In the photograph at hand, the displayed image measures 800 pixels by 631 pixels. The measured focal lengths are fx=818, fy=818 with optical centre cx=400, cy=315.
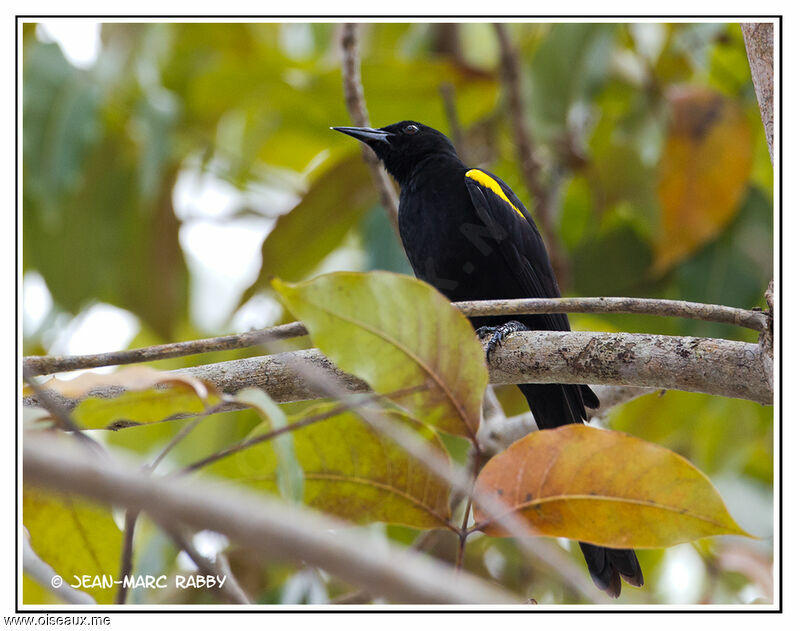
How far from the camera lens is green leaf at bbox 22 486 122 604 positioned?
1.45 m

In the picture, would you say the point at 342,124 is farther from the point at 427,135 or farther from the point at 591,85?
the point at 591,85

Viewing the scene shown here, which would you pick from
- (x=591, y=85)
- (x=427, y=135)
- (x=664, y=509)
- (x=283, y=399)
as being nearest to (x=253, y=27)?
(x=427, y=135)

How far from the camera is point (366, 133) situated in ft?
9.54

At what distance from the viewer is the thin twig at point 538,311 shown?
57.7 inches

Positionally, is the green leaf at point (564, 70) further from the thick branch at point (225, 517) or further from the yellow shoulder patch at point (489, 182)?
the thick branch at point (225, 517)

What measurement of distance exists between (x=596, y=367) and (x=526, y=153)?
6.78 feet

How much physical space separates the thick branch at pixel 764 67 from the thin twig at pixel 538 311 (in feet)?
1.63

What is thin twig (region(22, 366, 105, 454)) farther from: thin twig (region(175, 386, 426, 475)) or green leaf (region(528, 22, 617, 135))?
green leaf (region(528, 22, 617, 135))

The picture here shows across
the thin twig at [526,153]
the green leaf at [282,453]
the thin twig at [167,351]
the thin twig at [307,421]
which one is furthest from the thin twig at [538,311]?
the thin twig at [526,153]

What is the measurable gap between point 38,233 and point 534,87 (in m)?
2.20

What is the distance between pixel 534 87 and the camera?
11.5ft

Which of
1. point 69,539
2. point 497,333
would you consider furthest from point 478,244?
point 69,539

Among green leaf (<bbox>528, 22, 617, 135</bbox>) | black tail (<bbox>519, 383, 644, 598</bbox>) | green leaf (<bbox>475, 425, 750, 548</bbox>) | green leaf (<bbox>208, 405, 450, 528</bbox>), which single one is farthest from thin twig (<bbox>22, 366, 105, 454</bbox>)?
green leaf (<bbox>528, 22, 617, 135</bbox>)

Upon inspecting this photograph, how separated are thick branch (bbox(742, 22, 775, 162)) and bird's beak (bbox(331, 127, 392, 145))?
4.36ft
